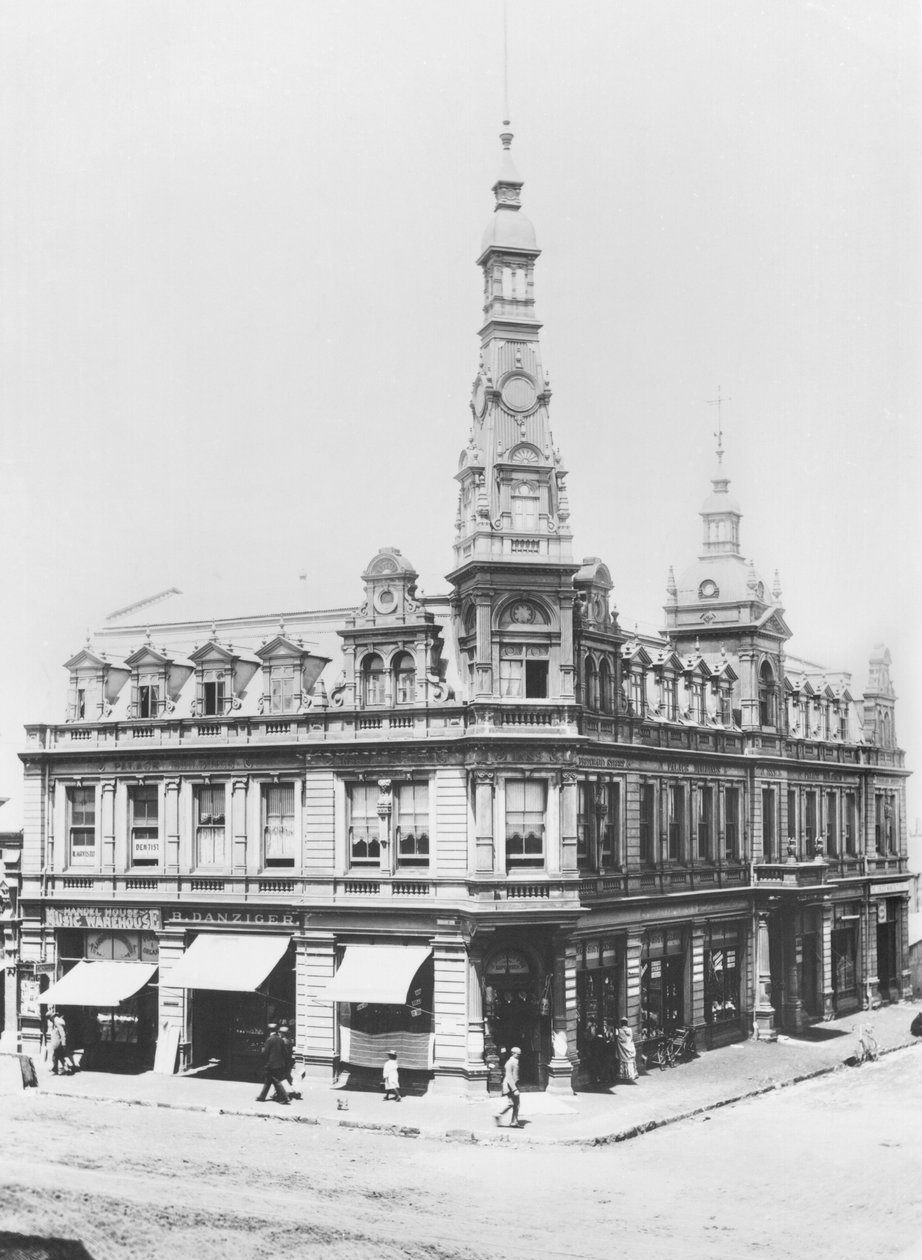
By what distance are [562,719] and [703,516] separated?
18.9 metres

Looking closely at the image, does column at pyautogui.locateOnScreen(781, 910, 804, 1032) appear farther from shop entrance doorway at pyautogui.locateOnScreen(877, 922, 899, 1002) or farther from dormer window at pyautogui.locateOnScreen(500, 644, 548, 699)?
dormer window at pyautogui.locateOnScreen(500, 644, 548, 699)

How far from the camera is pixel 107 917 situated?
42.0 meters

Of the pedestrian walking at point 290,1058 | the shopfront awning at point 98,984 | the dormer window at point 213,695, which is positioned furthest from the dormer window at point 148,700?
the pedestrian walking at point 290,1058

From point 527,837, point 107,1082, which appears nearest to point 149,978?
point 107,1082

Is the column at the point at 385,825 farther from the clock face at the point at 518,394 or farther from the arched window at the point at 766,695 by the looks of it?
the arched window at the point at 766,695

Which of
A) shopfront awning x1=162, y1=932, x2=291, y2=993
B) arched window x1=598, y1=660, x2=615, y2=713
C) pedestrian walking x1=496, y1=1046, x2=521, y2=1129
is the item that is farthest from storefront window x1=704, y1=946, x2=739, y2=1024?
shopfront awning x1=162, y1=932, x2=291, y2=993

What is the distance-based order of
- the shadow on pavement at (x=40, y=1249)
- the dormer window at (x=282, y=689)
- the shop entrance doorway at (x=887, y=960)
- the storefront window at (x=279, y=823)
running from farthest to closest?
the shop entrance doorway at (x=887, y=960)
the dormer window at (x=282, y=689)
the storefront window at (x=279, y=823)
the shadow on pavement at (x=40, y=1249)

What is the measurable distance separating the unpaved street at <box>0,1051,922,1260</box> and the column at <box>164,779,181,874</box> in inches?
304

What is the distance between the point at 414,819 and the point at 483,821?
7.34ft

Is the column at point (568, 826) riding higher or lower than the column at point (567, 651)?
lower

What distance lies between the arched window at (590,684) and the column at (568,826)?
12.3 ft

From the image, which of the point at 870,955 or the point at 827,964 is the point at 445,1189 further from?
the point at 870,955

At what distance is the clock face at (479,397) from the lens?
40.4m

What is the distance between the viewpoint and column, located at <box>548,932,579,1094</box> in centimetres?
3731
